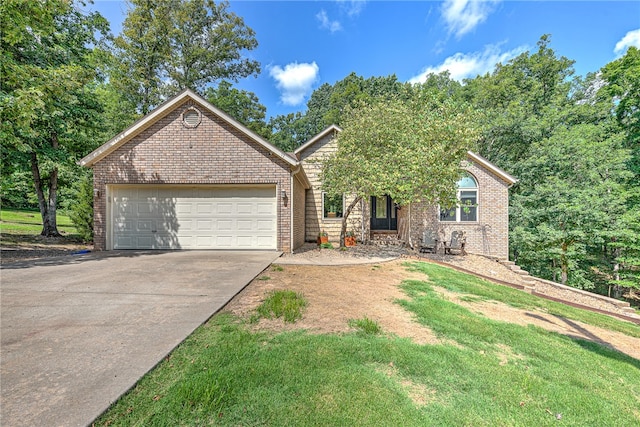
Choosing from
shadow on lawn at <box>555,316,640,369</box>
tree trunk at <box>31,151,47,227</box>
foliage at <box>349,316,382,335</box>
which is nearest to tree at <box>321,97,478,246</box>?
shadow on lawn at <box>555,316,640,369</box>

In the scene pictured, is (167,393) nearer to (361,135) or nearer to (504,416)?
(504,416)

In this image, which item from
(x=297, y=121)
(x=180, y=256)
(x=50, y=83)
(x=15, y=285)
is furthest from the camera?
(x=297, y=121)

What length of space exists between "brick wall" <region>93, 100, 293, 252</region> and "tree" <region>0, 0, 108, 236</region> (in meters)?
2.31

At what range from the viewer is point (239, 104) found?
2456cm

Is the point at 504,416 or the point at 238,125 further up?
the point at 238,125

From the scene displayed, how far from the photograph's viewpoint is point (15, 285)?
5195mm

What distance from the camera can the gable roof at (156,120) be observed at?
9.41 metres

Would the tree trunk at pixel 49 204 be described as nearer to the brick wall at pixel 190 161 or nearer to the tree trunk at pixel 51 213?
the tree trunk at pixel 51 213

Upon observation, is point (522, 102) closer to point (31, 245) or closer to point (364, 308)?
point (364, 308)

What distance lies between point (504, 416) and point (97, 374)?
3589 millimetres

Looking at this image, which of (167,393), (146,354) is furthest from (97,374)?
(167,393)

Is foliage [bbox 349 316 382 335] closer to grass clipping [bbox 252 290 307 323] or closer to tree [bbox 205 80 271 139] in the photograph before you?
grass clipping [bbox 252 290 307 323]

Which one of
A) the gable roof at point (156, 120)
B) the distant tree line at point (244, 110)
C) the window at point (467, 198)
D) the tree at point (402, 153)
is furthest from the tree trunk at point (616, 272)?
the gable roof at point (156, 120)

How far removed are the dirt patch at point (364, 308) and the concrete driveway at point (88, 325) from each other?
59 cm
